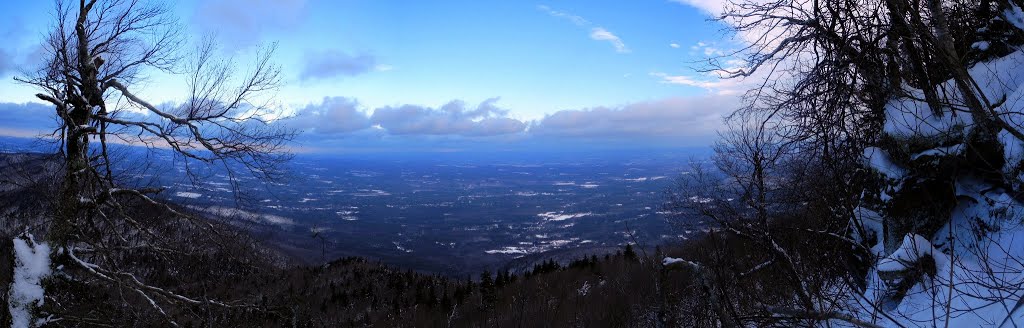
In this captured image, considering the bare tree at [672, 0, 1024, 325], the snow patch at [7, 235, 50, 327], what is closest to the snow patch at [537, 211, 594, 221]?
the bare tree at [672, 0, 1024, 325]

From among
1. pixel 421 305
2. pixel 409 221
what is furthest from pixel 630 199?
pixel 421 305

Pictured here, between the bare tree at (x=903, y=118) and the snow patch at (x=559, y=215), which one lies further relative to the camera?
the snow patch at (x=559, y=215)

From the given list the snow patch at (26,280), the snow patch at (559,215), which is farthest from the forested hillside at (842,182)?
the snow patch at (559,215)

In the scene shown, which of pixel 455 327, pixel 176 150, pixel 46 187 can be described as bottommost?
pixel 455 327

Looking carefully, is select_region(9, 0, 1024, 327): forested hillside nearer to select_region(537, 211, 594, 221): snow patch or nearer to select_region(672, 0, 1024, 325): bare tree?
select_region(672, 0, 1024, 325): bare tree

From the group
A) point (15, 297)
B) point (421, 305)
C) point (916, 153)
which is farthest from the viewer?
point (421, 305)

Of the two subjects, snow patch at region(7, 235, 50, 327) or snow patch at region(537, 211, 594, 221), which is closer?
snow patch at region(7, 235, 50, 327)

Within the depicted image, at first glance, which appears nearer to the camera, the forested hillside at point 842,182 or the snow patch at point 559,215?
the forested hillside at point 842,182

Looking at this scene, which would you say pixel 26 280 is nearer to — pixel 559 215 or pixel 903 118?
pixel 903 118

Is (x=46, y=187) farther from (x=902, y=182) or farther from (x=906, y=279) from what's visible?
(x=902, y=182)

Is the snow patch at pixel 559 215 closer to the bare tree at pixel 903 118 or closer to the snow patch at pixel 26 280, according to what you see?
the bare tree at pixel 903 118

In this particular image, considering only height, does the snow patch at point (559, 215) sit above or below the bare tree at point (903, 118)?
below
